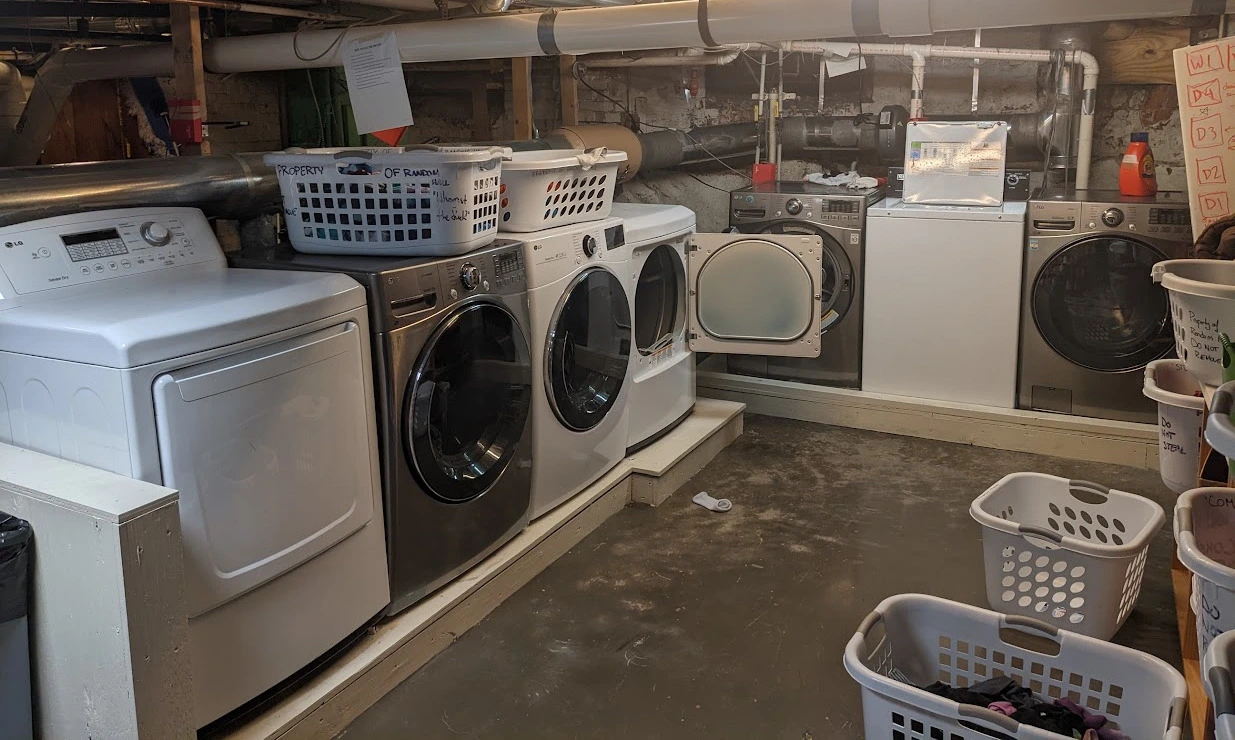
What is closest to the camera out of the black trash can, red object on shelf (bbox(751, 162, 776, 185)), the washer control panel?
Answer: the black trash can

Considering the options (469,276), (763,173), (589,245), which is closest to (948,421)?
(763,173)

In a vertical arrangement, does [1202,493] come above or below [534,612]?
above

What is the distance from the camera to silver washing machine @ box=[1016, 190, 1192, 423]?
3.81 meters

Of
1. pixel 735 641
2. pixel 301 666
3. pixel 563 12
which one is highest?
pixel 563 12

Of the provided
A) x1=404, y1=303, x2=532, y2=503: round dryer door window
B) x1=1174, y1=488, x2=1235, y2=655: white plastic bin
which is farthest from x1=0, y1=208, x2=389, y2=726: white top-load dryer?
x1=1174, y1=488, x2=1235, y2=655: white plastic bin

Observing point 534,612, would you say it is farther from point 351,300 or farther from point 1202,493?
point 1202,493

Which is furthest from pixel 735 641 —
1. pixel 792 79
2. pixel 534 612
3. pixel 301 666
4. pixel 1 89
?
pixel 1 89

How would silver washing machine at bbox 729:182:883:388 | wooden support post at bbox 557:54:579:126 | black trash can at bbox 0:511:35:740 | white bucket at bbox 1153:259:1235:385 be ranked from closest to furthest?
1. white bucket at bbox 1153:259:1235:385
2. black trash can at bbox 0:511:35:740
3. silver washing machine at bbox 729:182:883:388
4. wooden support post at bbox 557:54:579:126

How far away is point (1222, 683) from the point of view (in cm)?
105

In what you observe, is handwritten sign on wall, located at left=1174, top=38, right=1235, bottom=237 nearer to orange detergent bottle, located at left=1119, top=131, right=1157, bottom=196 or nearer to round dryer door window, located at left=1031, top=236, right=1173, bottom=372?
round dryer door window, located at left=1031, top=236, right=1173, bottom=372

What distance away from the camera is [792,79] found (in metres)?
5.27

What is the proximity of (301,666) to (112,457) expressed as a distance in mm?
694

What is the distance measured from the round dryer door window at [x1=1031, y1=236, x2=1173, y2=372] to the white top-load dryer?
2.91 metres

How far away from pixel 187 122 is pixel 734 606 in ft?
7.87
